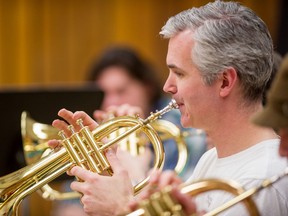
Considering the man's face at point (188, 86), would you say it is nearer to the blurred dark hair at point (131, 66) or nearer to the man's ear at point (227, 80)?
the man's ear at point (227, 80)

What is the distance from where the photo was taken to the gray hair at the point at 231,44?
185 cm

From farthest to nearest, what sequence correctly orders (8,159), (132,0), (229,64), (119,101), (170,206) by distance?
(132,0), (119,101), (8,159), (229,64), (170,206)

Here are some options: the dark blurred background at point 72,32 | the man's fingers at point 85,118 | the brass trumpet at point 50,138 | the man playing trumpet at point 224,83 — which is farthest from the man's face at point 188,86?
the dark blurred background at point 72,32

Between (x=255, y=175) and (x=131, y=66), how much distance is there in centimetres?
208

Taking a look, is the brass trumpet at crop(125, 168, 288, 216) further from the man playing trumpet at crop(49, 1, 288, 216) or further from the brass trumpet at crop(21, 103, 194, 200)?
the brass trumpet at crop(21, 103, 194, 200)

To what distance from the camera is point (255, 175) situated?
5.82 ft

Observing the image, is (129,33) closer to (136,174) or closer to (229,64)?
(136,174)

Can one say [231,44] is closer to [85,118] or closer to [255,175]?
[255,175]

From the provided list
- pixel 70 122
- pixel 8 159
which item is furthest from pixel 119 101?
pixel 70 122

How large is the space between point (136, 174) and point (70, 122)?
66 cm

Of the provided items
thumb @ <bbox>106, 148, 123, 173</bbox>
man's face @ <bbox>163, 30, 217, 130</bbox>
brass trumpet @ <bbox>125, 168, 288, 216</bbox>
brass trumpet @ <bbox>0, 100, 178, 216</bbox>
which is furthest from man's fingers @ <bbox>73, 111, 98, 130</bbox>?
brass trumpet @ <bbox>125, 168, 288, 216</bbox>

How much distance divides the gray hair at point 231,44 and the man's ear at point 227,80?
13mm

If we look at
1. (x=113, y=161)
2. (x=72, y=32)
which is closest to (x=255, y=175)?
(x=113, y=161)

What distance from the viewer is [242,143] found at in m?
1.89
